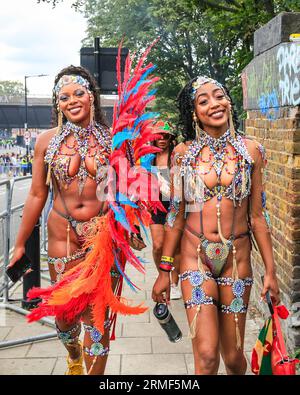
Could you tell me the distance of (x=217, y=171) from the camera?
359 cm

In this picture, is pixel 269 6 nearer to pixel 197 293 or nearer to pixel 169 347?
pixel 169 347

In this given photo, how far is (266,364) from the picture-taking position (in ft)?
11.3

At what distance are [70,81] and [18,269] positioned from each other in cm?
139

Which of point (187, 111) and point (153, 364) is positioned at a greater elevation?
point (187, 111)

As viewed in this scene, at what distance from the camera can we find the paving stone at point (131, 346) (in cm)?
509

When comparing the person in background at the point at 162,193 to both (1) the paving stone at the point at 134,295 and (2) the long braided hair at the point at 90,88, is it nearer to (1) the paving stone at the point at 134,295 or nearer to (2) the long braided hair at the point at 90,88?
(1) the paving stone at the point at 134,295

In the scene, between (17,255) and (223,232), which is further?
(17,255)

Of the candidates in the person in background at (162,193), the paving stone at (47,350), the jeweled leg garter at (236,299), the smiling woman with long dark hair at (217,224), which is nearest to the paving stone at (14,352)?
the paving stone at (47,350)

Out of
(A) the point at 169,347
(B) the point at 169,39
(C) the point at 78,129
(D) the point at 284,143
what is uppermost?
(B) the point at 169,39

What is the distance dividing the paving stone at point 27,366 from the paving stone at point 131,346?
0.58 meters

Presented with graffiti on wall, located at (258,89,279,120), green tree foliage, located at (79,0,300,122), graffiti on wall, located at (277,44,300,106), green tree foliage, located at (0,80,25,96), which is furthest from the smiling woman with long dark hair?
green tree foliage, located at (0,80,25,96)

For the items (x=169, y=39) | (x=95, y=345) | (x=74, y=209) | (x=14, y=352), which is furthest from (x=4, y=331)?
(x=169, y=39)

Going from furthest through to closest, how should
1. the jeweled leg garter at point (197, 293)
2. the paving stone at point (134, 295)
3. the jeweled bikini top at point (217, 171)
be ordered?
the paving stone at point (134, 295)
the jeweled bikini top at point (217, 171)
the jeweled leg garter at point (197, 293)

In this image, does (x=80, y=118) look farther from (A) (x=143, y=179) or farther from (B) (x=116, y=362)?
(B) (x=116, y=362)
